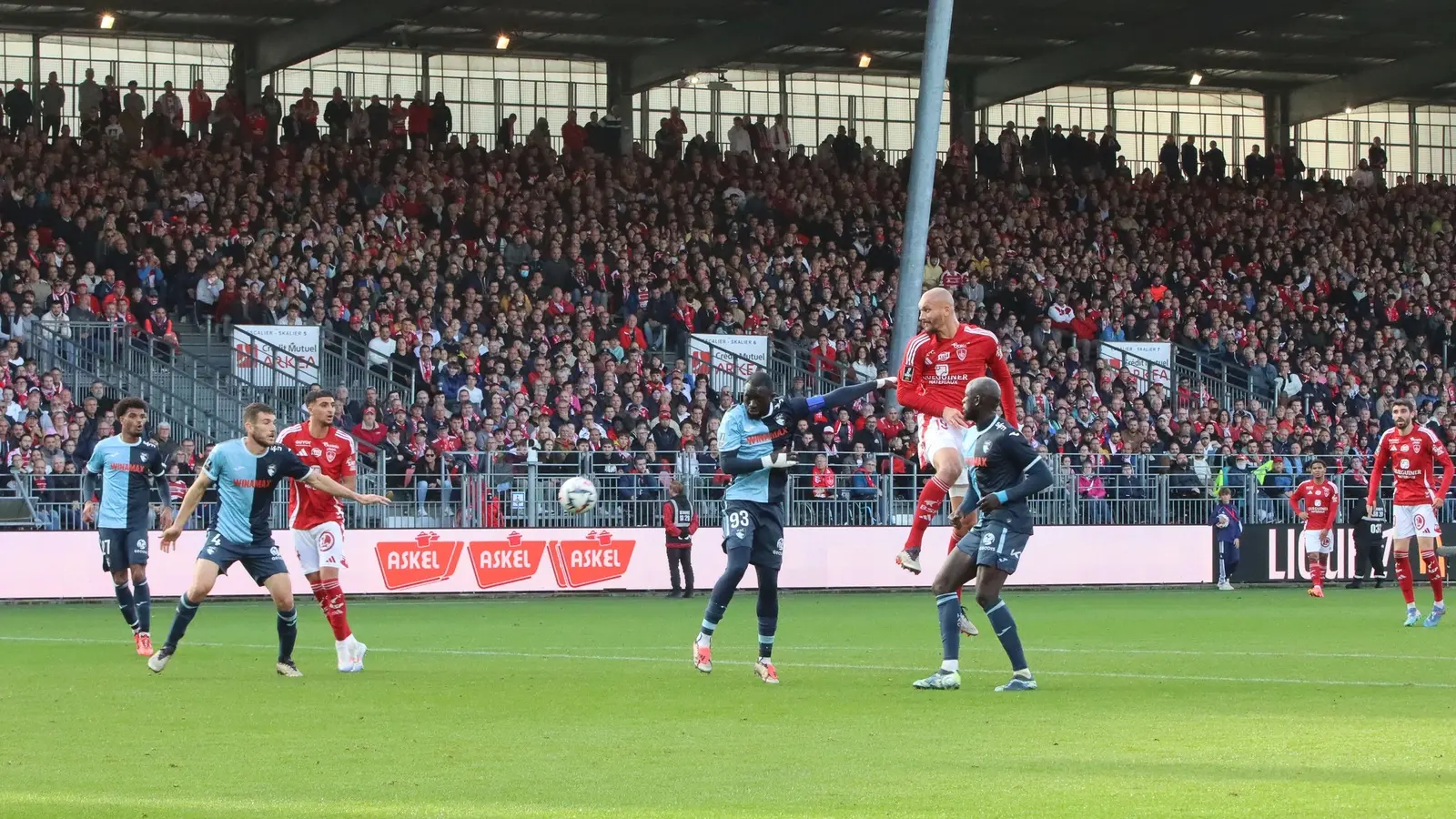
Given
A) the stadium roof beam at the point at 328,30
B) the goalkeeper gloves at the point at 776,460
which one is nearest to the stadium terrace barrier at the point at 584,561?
the stadium roof beam at the point at 328,30

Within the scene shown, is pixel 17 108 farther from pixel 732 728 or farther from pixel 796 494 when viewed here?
pixel 732 728

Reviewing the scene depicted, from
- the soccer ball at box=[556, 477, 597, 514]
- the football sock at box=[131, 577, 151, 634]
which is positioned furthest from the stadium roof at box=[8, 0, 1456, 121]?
the football sock at box=[131, 577, 151, 634]

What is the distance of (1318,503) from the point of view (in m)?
31.2

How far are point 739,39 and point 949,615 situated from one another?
32120 millimetres

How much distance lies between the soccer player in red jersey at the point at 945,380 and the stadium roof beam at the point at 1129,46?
3100 cm

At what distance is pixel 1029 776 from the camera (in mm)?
9219

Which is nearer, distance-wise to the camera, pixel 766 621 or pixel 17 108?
pixel 766 621

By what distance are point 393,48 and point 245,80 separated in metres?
3.97

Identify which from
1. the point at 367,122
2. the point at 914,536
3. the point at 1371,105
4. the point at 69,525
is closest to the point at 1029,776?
the point at 914,536

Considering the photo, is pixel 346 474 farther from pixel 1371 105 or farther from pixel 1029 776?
pixel 1371 105

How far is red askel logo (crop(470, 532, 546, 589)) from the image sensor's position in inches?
1201

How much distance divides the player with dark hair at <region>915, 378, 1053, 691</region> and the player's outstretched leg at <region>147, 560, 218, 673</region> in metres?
5.22

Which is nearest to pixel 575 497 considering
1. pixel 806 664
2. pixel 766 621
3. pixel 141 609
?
pixel 141 609

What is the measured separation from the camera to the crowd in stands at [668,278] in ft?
106
